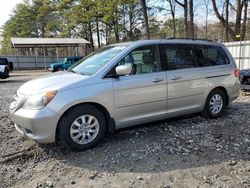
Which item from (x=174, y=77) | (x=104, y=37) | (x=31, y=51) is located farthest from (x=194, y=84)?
(x=31, y=51)

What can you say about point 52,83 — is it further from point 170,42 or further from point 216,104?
point 216,104

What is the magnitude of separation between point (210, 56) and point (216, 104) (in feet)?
3.55

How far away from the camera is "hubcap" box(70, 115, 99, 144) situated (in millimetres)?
4645

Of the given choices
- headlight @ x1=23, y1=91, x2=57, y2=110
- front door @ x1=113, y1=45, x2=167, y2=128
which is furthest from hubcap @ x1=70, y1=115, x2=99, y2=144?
headlight @ x1=23, y1=91, x2=57, y2=110

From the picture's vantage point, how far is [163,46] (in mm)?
5703

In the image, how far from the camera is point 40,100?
4406 millimetres

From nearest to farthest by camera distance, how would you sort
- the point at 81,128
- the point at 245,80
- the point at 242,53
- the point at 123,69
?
1. the point at 81,128
2. the point at 123,69
3. the point at 245,80
4. the point at 242,53

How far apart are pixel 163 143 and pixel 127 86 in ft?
3.81

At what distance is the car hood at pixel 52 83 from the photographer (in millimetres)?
4562

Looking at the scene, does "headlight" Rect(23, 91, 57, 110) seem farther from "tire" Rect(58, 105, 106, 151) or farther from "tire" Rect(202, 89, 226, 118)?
"tire" Rect(202, 89, 226, 118)

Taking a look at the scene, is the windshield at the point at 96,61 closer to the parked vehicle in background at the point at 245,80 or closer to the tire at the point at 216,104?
the tire at the point at 216,104

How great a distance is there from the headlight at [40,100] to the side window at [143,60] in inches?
53.9

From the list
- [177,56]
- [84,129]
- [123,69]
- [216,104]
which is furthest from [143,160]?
[216,104]

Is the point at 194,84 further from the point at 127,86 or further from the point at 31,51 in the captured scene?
the point at 31,51
